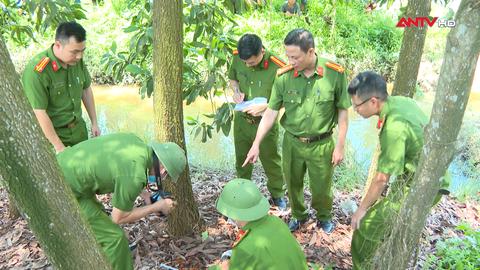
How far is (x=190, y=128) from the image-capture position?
24.1 ft

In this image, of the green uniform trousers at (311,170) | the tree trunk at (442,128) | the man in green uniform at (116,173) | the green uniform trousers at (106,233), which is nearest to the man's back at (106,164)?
the man in green uniform at (116,173)

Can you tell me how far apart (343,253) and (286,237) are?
1.59m

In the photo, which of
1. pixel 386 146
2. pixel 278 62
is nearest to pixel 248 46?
pixel 278 62

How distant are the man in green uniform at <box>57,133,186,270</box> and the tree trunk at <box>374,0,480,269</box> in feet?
4.32

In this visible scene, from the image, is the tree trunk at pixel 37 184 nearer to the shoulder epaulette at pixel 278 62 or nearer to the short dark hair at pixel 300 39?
the short dark hair at pixel 300 39

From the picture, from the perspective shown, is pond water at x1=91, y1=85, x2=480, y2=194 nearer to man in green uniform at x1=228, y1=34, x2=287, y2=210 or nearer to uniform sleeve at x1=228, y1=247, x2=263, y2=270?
man in green uniform at x1=228, y1=34, x2=287, y2=210

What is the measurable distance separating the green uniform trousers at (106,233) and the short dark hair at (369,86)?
1.77 metres

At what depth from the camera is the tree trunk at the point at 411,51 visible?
10.7 ft

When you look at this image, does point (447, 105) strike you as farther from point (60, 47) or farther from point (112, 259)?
point (60, 47)

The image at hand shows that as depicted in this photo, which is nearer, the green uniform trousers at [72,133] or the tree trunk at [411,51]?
the tree trunk at [411,51]

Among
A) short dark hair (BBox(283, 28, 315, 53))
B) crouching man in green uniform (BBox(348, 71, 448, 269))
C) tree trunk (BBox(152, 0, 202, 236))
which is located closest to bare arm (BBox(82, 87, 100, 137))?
tree trunk (BBox(152, 0, 202, 236))

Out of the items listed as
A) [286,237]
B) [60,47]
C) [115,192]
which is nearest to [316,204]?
[286,237]

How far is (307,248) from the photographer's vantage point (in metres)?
3.56

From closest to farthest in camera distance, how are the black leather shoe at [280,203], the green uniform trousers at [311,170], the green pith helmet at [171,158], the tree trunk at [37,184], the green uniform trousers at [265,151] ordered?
the tree trunk at [37,184]
the green pith helmet at [171,158]
the green uniform trousers at [311,170]
the green uniform trousers at [265,151]
the black leather shoe at [280,203]
